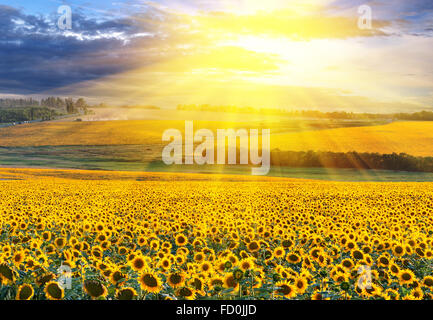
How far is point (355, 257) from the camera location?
739cm

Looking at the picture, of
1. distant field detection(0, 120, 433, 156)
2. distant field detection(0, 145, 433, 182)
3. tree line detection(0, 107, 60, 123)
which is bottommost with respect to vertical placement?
distant field detection(0, 145, 433, 182)

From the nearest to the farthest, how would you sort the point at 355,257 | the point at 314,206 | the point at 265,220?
the point at 355,257 < the point at 265,220 < the point at 314,206

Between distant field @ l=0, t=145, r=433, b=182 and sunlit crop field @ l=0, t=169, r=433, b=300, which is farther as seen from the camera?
distant field @ l=0, t=145, r=433, b=182

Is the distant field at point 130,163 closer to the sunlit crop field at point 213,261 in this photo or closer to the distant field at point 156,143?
the distant field at point 156,143

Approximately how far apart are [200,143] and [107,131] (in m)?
27.1

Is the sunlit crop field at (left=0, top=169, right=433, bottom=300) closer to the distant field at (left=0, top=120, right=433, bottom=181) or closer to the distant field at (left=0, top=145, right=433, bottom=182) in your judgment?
the distant field at (left=0, top=145, right=433, bottom=182)

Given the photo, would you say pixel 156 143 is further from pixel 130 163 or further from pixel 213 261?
pixel 213 261

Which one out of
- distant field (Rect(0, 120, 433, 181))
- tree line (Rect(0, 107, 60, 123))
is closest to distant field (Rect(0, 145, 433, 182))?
distant field (Rect(0, 120, 433, 181))

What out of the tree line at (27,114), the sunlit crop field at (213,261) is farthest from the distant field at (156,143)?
the sunlit crop field at (213,261)

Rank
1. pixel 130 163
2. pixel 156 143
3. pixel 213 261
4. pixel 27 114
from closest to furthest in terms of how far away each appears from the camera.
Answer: pixel 213 261
pixel 130 163
pixel 156 143
pixel 27 114

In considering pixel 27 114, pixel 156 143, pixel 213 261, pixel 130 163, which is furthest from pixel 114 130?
pixel 213 261

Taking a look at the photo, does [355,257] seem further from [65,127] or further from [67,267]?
[65,127]

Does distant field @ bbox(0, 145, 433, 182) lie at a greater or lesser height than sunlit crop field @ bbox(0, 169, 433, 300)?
lesser

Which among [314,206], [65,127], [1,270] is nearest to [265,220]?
[314,206]
